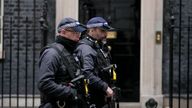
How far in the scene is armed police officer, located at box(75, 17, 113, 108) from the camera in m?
7.29

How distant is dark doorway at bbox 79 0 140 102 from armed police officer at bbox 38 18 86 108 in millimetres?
5508

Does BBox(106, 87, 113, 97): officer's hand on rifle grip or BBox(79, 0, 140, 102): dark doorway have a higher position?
BBox(79, 0, 140, 102): dark doorway

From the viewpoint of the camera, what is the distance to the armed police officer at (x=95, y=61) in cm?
729

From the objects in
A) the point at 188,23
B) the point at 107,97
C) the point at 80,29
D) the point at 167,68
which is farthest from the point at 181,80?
the point at 80,29

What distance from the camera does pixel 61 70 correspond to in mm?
6180

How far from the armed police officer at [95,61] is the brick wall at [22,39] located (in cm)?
398

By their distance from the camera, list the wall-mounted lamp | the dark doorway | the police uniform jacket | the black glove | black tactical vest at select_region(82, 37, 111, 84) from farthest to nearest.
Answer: the dark doorway, the wall-mounted lamp, black tactical vest at select_region(82, 37, 111, 84), the black glove, the police uniform jacket

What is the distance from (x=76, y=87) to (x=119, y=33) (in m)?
5.76

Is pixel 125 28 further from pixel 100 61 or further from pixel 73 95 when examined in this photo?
pixel 73 95

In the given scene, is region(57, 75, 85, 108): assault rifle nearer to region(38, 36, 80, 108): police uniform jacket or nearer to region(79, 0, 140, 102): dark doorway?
region(38, 36, 80, 108): police uniform jacket

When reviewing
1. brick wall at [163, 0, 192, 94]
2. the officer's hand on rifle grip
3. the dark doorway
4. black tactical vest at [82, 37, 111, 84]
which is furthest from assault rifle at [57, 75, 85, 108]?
the dark doorway

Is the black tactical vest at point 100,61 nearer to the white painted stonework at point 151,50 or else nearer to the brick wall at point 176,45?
the white painted stonework at point 151,50

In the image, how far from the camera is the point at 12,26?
1166 cm

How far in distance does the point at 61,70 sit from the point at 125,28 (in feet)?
19.1
